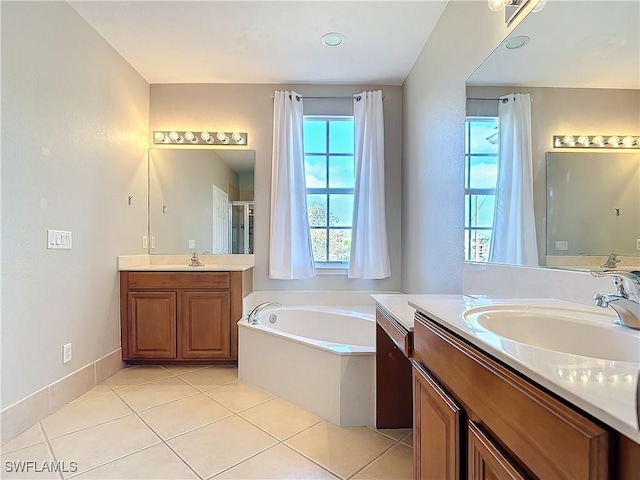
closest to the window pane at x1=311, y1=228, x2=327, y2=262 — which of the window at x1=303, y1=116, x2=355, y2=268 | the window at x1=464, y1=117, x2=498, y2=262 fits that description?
the window at x1=303, y1=116, x2=355, y2=268

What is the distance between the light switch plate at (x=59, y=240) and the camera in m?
2.12

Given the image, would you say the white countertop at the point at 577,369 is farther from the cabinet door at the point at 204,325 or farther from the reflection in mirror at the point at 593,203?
the cabinet door at the point at 204,325

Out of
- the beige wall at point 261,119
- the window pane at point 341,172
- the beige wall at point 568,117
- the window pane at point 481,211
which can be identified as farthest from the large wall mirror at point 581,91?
the window pane at point 341,172

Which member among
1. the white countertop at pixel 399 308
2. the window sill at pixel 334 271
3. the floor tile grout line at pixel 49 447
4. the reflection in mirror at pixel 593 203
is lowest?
the floor tile grout line at pixel 49 447

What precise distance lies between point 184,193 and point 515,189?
3008 mm

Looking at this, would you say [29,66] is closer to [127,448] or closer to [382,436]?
[127,448]

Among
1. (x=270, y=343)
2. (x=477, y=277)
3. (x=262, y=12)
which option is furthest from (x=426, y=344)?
(x=262, y=12)

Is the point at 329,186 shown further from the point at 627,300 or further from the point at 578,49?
the point at 627,300

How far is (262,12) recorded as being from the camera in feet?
7.72

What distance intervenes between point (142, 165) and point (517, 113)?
10.4 feet

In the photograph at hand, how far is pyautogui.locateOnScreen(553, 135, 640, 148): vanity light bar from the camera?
40.3 inches

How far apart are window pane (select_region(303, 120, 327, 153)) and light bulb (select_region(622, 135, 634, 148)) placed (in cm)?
278

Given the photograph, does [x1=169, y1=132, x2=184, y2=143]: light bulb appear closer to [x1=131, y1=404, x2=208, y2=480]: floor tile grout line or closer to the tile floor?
the tile floor

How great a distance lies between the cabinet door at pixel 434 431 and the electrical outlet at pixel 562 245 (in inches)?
27.3
